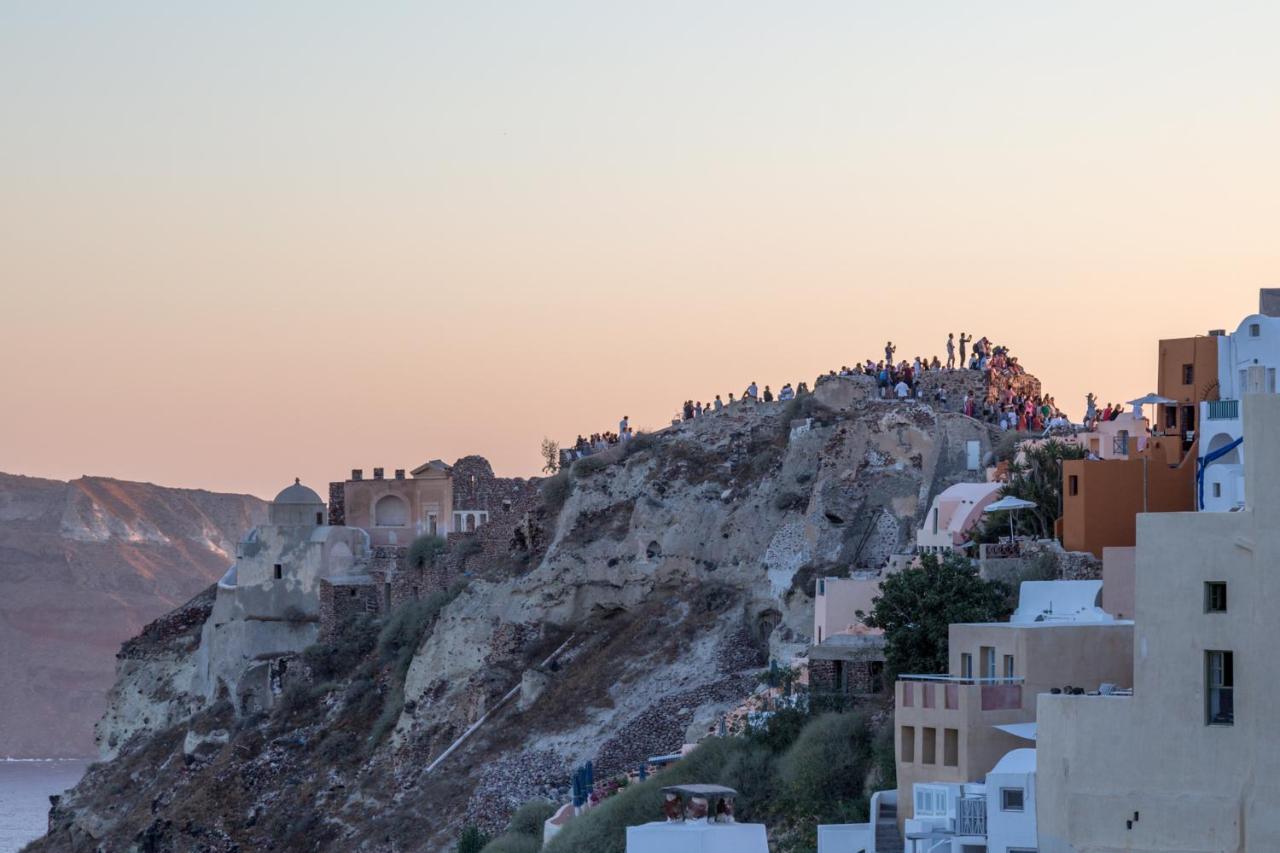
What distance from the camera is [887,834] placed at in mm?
29516

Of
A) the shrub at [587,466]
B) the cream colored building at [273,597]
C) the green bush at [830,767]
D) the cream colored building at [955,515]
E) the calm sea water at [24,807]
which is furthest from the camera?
the calm sea water at [24,807]

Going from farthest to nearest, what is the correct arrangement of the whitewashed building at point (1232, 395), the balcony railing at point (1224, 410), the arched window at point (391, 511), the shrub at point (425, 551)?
1. the arched window at point (391, 511)
2. the shrub at point (425, 551)
3. the balcony railing at point (1224, 410)
4. the whitewashed building at point (1232, 395)

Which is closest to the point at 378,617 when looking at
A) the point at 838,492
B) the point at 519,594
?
the point at 519,594

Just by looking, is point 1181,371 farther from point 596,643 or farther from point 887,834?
point 596,643

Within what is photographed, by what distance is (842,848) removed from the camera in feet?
99.6

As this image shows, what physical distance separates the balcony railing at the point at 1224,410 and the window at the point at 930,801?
1143 centimetres

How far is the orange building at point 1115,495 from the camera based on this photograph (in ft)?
123

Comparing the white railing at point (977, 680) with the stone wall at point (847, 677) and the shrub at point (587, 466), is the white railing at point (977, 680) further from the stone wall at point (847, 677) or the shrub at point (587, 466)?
the shrub at point (587, 466)

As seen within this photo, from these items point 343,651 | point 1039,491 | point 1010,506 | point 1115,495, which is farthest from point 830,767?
point 343,651

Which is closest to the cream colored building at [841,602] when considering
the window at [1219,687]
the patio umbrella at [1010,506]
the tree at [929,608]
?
the patio umbrella at [1010,506]

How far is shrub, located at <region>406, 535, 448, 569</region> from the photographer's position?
62.8m

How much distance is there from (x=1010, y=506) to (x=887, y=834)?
1007cm

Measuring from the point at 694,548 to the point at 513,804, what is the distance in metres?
7.50

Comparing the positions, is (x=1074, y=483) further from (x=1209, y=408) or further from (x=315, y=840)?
(x=315, y=840)
